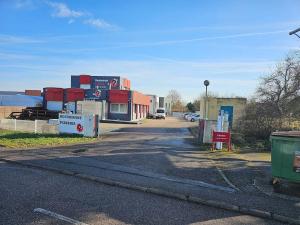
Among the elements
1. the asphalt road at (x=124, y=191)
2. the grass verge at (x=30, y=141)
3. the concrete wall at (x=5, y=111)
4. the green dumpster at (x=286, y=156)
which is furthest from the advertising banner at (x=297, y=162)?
the concrete wall at (x=5, y=111)

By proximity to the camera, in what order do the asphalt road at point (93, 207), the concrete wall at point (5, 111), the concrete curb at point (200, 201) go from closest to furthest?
the asphalt road at point (93, 207) → the concrete curb at point (200, 201) → the concrete wall at point (5, 111)

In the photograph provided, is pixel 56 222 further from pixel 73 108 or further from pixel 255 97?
pixel 73 108

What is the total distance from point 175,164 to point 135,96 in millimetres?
43437

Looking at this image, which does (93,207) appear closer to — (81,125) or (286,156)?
(286,156)

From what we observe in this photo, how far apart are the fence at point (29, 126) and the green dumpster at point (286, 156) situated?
16.6 meters

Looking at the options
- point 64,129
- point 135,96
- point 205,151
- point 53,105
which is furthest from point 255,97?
point 53,105

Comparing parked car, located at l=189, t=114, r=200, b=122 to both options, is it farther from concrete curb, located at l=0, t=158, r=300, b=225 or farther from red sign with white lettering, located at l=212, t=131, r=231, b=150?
concrete curb, located at l=0, t=158, r=300, b=225

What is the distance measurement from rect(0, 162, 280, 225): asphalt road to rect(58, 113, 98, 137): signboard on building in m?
13.5

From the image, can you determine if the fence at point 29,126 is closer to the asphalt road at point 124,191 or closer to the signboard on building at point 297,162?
the asphalt road at point 124,191

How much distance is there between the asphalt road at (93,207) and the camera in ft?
22.1

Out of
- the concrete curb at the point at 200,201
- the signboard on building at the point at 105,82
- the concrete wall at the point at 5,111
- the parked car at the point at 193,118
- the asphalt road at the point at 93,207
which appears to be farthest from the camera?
the parked car at the point at 193,118

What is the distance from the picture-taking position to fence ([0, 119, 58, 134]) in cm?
2462

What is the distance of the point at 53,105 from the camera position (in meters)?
57.6

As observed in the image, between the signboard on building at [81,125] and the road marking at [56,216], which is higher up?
the signboard on building at [81,125]
